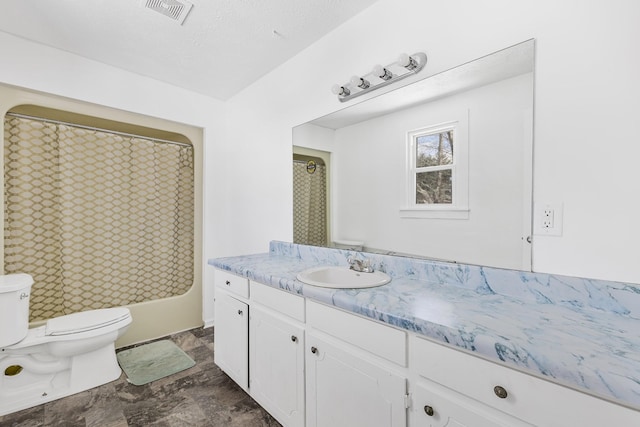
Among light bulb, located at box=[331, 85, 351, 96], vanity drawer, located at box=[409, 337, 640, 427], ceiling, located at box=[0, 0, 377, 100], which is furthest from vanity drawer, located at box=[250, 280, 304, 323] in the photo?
ceiling, located at box=[0, 0, 377, 100]

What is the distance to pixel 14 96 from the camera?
2.03 metres

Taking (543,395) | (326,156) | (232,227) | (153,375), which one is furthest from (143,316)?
(543,395)

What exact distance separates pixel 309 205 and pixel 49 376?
2.06 m

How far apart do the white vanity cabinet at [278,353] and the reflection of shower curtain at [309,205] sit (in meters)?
0.62

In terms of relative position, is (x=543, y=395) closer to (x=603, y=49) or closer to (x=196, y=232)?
(x=603, y=49)

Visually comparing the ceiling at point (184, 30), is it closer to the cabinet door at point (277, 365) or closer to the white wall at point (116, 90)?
the white wall at point (116, 90)

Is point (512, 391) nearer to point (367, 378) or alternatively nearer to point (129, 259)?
point (367, 378)

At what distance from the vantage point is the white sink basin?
1.39 metres

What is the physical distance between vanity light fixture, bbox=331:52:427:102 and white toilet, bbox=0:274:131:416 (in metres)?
2.24

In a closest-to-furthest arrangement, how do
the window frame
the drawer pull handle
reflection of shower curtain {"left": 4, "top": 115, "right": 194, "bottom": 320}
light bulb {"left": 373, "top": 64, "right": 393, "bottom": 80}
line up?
the drawer pull handle → the window frame → light bulb {"left": 373, "top": 64, "right": 393, "bottom": 80} → reflection of shower curtain {"left": 4, "top": 115, "right": 194, "bottom": 320}

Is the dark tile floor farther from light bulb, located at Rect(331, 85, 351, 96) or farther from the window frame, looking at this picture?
light bulb, located at Rect(331, 85, 351, 96)

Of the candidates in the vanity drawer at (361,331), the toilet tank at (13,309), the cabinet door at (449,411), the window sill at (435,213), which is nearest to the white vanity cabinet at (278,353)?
the vanity drawer at (361,331)

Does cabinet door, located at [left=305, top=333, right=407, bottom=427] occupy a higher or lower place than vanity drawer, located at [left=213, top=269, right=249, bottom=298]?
lower

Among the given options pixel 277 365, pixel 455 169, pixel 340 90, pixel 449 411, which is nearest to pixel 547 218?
pixel 455 169
